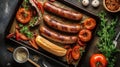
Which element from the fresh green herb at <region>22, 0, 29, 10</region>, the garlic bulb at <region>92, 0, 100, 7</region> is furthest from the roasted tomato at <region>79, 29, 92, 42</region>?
the fresh green herb at <region>22, 0, 29, 10</region>

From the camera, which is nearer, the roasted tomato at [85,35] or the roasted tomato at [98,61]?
the roasted tomato at [98,61]

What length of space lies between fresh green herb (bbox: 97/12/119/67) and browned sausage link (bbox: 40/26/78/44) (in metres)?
0.50

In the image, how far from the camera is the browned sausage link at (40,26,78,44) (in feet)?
26.6

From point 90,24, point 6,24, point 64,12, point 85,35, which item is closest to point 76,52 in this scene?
point 85,35

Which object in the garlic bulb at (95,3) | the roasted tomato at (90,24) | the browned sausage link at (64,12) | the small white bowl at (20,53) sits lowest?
the small white bowl at (20,53)

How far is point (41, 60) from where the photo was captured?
8.23 meters

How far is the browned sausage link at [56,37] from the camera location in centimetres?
811

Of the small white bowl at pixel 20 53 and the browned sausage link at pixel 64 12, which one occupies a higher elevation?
the browned sausage link at pixel 64 12

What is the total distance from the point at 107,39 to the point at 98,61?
1.49ft

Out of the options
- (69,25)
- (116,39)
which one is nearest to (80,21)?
(69,25)

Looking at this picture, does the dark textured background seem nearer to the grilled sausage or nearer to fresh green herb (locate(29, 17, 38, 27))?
the grilled sausage

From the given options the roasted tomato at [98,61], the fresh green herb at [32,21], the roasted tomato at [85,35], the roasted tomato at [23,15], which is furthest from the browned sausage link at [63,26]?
the roasted tomato at [98,61]

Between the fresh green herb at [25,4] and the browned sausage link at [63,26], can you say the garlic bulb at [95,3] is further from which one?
the fresh green herb at [25,4]

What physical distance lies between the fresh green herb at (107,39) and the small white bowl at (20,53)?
1.39 metres
